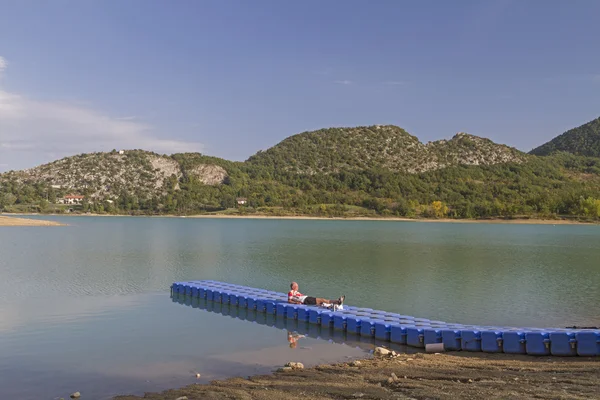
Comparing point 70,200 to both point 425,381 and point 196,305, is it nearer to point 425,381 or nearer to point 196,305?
point 196,305

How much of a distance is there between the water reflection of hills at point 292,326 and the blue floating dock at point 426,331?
15 centimetres

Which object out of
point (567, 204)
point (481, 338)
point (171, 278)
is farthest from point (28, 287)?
point (567, 204)

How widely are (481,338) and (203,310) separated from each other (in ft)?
44.5

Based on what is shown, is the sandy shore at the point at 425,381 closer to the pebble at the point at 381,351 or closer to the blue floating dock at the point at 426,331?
the blue floating dock at the point at 426,331

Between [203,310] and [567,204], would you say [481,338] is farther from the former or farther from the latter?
[567,204]

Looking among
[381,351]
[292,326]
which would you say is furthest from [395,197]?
[381,351]

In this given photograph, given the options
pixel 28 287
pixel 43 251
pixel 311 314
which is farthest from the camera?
pixel 43 251

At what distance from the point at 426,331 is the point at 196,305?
13.1 m

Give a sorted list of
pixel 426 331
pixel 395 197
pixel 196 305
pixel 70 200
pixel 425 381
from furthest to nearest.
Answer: pixel 70 200 < pixel 395 197 < pixel 196 305 < pixel 426 331 < pixel 425 381

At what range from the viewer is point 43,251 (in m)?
51.4

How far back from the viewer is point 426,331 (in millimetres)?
17219

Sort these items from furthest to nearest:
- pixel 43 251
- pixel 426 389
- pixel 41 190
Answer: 1. pixel 41 190
2. pixel 43 251
3. pixel 426 389

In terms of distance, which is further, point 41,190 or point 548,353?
point 41,190

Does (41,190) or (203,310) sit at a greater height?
(41,190)
